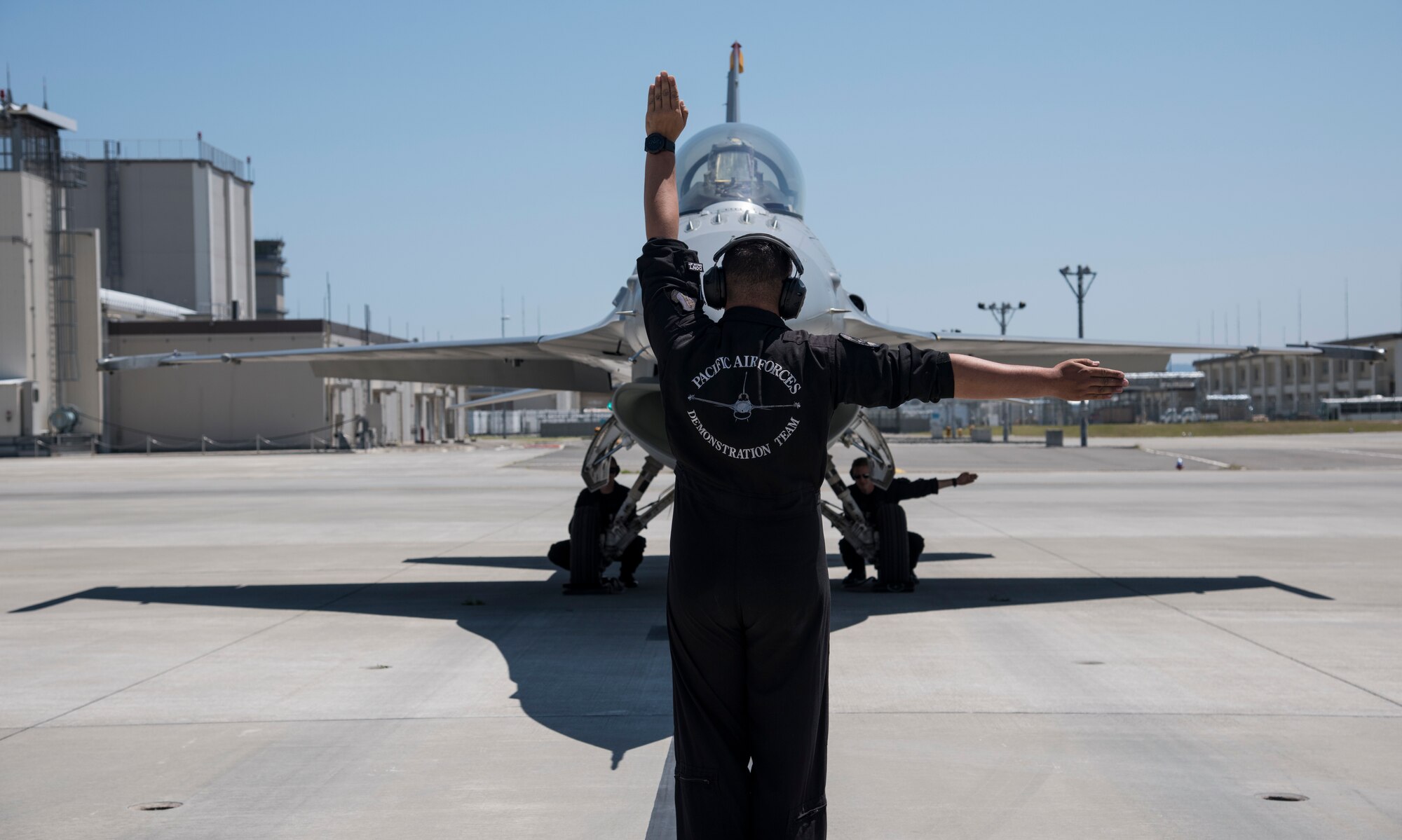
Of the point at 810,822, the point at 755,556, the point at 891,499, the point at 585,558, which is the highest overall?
the point at 755,556

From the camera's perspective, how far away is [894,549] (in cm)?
1069

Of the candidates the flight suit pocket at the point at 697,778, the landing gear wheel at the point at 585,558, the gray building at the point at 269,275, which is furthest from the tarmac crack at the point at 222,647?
the gray building at the point at 269,275

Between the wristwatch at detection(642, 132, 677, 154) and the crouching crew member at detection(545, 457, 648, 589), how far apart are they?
6.89 m

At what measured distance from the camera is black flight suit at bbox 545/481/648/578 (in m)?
10.7

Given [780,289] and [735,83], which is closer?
[780,289]

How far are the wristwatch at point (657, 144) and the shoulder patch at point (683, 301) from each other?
0.55 m

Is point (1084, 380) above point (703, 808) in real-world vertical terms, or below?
above

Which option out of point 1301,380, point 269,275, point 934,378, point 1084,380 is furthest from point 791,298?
point 1301,380

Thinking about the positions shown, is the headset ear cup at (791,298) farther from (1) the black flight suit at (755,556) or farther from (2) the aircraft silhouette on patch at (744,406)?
(2) the aircraft silhouette on patch at (744,406)

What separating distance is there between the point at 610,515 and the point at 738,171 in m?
3.38

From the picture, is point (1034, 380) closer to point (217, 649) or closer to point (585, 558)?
point (217, 649)

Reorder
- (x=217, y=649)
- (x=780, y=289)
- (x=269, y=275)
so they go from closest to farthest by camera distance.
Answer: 1. (x=780, y=289)
2. (x=217, y=649)
3. (x=269, y=275)

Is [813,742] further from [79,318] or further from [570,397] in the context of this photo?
[570,397]

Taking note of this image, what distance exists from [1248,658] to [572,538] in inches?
231
